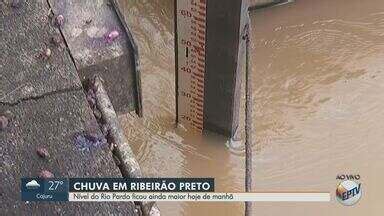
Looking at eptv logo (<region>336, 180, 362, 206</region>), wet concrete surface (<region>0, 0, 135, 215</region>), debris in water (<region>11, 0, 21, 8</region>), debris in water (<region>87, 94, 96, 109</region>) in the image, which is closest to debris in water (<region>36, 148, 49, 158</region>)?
wet concrete surface (<region>0, 0, 135, 215</region>)

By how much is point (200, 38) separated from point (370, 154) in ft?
3.41

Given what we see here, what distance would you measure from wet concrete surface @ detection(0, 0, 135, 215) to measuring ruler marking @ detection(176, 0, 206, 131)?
51cm

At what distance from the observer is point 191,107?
10.5 feet

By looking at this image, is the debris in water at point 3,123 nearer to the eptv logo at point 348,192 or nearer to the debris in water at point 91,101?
the debris in water at point 91,101

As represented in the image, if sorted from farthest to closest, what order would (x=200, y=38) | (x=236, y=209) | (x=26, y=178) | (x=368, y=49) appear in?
(x=368, y=49) < (x=236, y=209) < (x=200, y=38) < (x=26, y=178)

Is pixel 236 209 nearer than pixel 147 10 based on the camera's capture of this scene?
Yes

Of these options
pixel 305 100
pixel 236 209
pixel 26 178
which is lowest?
pixel 236 209

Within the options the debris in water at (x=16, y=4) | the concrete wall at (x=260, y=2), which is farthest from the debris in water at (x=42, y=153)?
the concrete wall at (x=260, y=2)

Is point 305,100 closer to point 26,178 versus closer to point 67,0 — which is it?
point 67,0

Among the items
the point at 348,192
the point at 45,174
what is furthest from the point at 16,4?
the point at 348,192

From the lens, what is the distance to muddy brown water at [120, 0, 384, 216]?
3.22m

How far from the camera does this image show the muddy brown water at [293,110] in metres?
3.22

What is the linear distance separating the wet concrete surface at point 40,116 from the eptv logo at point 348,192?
42.6 inches

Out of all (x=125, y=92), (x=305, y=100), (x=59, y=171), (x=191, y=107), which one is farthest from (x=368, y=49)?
(x=59, y=171)
